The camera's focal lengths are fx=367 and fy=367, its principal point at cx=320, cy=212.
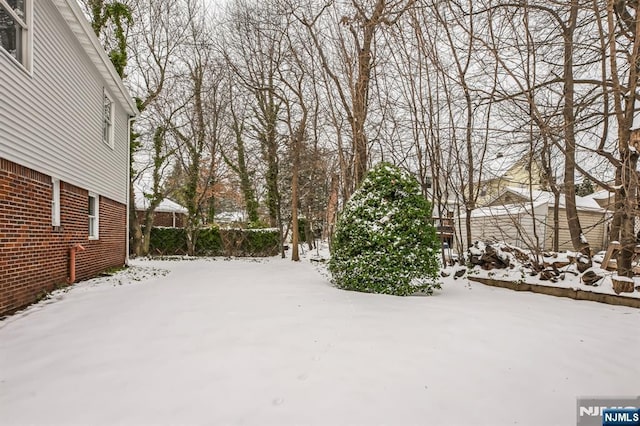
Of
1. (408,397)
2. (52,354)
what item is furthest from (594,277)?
(52,354)

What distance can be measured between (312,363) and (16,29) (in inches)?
221

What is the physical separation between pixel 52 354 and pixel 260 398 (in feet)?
6.26

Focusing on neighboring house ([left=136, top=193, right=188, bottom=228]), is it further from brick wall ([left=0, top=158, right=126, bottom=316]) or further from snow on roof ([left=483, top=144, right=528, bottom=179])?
snow on roof ([left=483, top=144, right=528, bottom=179])

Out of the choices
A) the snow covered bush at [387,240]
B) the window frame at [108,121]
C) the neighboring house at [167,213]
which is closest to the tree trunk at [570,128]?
the snow covered bush at [387,240]

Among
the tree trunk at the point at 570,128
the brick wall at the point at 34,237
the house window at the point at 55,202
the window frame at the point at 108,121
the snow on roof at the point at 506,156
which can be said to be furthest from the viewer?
the window frame at the point at 108,121

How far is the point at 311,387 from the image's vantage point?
234cm

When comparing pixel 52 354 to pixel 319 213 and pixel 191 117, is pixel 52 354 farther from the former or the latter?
pixel 319 213

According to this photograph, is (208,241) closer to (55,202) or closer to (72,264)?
(72,264)

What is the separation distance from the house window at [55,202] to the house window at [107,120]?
2.80 metres

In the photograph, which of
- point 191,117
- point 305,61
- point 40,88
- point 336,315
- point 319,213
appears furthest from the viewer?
point 319,213

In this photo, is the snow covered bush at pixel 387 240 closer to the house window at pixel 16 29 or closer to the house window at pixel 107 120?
the house window at pixel 16 29

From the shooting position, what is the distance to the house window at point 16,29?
448 centimetres

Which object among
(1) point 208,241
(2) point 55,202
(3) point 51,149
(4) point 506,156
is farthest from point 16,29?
(1) point 208,241

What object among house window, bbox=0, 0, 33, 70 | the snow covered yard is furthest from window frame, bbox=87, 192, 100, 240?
the snow covered yard
